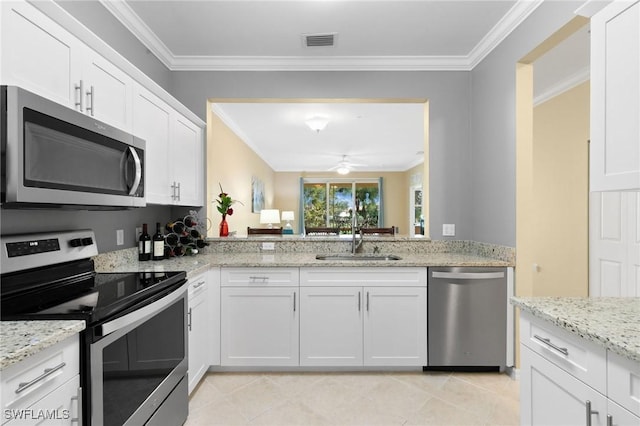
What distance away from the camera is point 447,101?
3.11m

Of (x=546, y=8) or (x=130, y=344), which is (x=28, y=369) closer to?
(x=130, y=344)

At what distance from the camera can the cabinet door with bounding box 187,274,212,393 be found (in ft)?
6.99

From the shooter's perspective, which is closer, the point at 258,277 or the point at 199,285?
the point at 199,285

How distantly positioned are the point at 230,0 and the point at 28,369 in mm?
2246

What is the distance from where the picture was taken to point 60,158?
134cm

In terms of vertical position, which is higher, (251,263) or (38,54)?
(38,54)

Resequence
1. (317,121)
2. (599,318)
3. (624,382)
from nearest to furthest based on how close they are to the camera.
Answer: (624,382)
(599,318)
(317,121)

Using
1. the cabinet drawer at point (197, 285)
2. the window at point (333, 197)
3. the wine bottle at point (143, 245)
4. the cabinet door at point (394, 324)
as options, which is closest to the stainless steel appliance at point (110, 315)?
the cabinet drawer at point (197, 285)

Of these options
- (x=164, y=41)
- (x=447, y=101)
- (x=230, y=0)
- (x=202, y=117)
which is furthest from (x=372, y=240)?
(x=164, y=41)

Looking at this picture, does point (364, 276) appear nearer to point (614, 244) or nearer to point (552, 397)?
point (552, 397)

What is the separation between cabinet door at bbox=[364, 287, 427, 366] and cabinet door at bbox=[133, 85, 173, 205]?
62.2 inches

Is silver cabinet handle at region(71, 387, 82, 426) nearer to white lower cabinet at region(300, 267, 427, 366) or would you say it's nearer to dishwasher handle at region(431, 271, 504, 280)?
white lower cabinet at region(300, 267, 427, 366)

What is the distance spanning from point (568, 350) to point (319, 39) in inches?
100

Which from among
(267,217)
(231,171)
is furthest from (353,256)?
(267,217)
